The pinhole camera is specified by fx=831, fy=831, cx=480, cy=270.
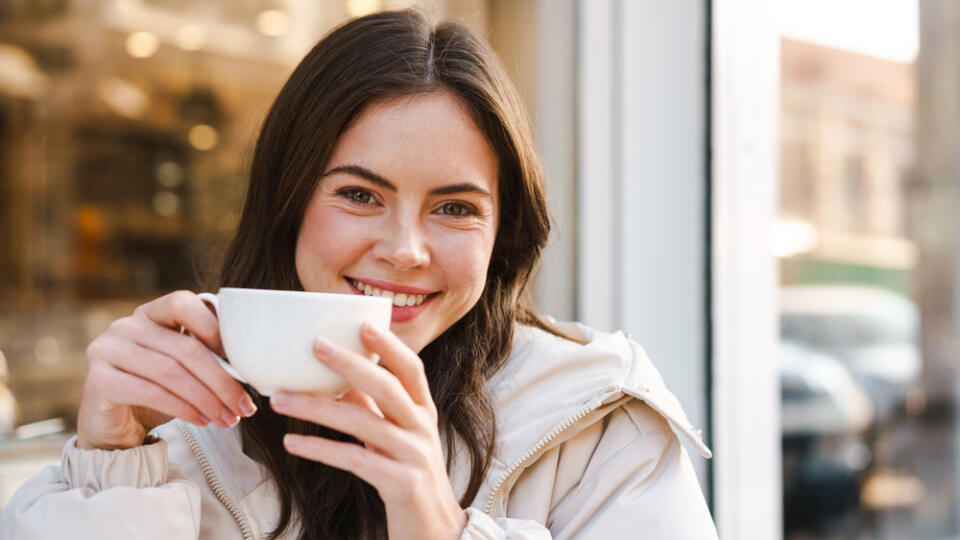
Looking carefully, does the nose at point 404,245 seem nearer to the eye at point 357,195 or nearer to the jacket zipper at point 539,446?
the eye at point 357,195

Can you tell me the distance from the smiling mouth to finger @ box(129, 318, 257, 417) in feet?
0.64

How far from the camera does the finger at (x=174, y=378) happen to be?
2.30 feet

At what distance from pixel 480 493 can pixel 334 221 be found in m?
0.32

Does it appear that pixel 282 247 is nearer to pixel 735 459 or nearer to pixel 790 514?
pixel 735 459

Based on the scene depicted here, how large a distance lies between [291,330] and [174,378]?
0.19 metres

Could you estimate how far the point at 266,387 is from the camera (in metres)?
0.61

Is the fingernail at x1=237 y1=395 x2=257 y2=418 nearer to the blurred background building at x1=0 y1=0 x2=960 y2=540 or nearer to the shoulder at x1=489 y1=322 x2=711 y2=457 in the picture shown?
the shoulder at x1=489 y1=322 x2=711 y2=457

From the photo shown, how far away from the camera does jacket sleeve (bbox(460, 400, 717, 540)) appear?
0.78m

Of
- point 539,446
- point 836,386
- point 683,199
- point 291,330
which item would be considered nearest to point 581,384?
point 539,446

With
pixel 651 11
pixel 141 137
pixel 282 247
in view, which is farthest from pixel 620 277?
pixel 141 137

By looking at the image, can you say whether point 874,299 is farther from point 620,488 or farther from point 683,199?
point 620,488

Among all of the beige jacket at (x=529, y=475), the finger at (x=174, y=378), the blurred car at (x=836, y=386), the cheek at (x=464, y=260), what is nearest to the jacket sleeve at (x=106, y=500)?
the beige jacket at (x=529, y=475)

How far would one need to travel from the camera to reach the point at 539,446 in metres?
0.86

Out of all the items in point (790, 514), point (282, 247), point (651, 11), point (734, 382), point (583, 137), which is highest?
point (651, 11)
